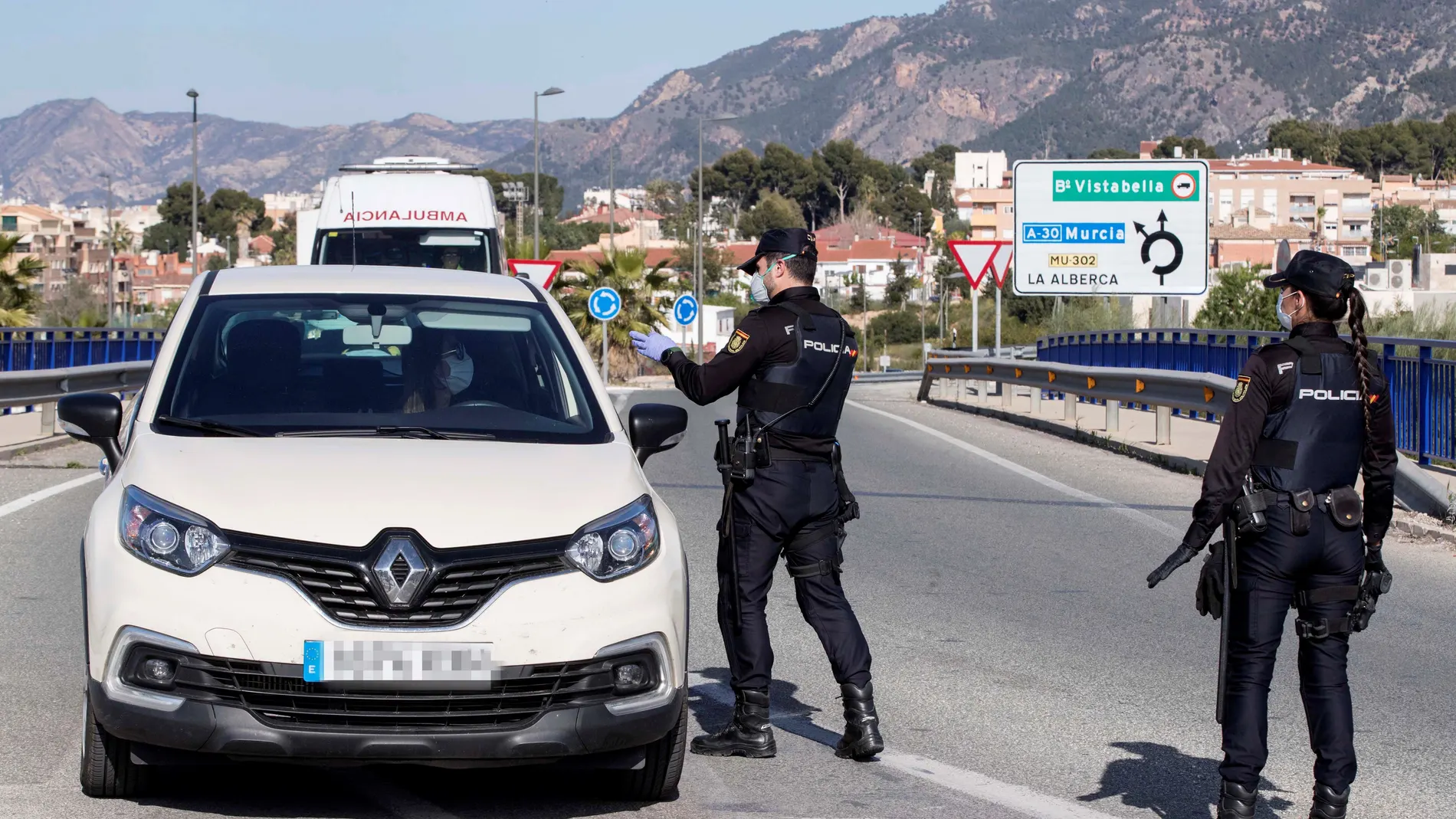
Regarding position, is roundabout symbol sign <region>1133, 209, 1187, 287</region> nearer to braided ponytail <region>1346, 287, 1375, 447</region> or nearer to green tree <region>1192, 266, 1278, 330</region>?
green tree <region>1192, 266, 1278, 330</region>

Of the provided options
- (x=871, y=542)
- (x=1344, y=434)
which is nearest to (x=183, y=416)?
(x=1344, y=434)

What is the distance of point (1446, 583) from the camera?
9781 mm

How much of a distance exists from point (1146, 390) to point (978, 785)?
41.9ft

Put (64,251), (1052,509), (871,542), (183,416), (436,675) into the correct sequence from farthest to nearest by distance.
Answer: (64,251)
(1052,509)
(871,542)
(183,416)
(436,675)

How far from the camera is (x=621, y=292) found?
145 feet

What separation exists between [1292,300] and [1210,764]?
1.73m

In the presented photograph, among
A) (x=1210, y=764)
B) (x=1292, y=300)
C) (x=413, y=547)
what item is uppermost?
(x=1292, y=300)

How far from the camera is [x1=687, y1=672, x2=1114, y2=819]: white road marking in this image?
17.1 feet

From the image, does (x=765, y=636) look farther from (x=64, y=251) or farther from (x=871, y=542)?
(x=64, y=251)

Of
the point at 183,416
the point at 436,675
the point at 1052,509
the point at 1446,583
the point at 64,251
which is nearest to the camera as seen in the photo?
the point at 436,675

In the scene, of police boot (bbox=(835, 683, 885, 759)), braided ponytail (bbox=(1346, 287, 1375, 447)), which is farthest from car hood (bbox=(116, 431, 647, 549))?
braided ponytail (bbox=(1346, 287, 1375, 447))

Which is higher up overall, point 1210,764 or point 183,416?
point 183,416

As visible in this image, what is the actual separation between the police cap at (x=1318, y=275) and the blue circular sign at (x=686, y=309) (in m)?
31.6

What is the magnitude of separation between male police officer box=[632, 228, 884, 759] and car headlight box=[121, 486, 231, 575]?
1.79 meters
